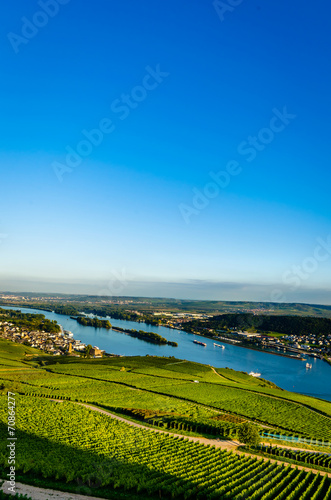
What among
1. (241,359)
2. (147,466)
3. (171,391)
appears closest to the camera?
(147,466)

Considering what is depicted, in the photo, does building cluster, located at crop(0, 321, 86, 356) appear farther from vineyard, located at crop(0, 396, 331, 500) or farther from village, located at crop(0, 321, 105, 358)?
vineyard, located at crop(0, 396, 331, 500)

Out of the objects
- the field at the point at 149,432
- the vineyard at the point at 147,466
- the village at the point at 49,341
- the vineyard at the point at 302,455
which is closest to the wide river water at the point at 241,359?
the village at the point at 49,341

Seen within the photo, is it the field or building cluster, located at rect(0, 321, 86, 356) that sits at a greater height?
the field

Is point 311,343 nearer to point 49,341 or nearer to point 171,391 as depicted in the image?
point 171,391

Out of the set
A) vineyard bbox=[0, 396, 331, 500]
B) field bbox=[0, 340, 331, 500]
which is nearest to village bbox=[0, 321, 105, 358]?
field bbox=[0, 340, 331, 500]

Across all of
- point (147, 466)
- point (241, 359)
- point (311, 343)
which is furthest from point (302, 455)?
point (311, 343)

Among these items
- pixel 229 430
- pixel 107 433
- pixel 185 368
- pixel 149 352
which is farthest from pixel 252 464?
pixel 149 352
